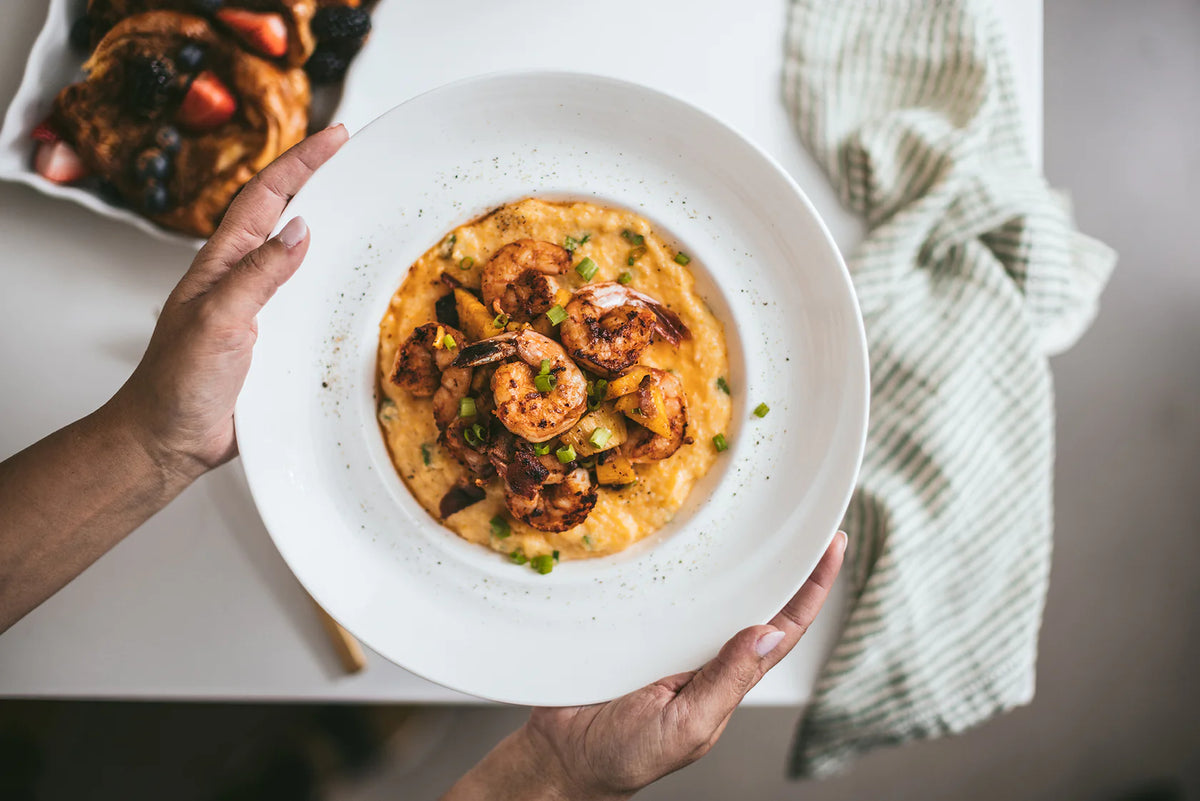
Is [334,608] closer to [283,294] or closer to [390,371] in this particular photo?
[390,371]

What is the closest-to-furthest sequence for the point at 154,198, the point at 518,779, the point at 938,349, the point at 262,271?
the point at 262,271
the point at 518,779
the point at 154,198
the point at 938,349

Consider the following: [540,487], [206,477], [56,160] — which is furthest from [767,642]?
[56,160]

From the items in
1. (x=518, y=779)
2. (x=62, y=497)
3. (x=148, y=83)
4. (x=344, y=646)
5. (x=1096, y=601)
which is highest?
(x=148, y=83)

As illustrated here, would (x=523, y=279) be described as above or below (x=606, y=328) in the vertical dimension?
above

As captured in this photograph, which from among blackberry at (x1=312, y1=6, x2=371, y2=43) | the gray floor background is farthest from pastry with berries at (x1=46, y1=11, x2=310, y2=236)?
the gray floor background

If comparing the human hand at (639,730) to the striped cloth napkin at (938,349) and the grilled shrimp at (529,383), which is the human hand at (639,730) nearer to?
the striped cloth napkin at (938,349)

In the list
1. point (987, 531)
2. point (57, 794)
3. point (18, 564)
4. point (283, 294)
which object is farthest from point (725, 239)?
point (57, 794)

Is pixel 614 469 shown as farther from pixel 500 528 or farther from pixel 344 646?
pixel 344 646
